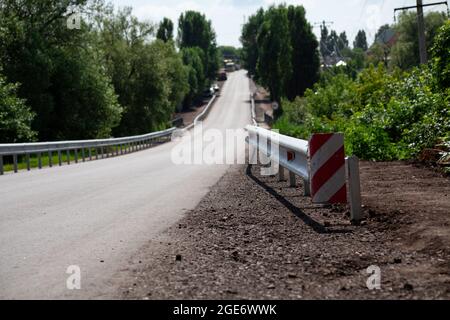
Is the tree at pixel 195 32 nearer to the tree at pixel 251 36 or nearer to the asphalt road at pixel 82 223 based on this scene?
the tree at pixel 251 36

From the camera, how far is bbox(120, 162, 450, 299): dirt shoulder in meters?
4.23

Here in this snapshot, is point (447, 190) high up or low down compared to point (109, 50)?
down

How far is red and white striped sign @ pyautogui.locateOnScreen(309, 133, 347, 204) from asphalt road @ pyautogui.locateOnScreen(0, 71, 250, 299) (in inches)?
73.4

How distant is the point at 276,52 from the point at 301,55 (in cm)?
479

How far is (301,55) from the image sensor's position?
3393 inches

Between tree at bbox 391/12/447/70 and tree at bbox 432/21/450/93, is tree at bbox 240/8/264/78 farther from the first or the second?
tree at bbox 432/21/450/93

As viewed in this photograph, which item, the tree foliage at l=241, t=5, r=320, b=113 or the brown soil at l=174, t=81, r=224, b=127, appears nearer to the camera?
the tree foliage at l=241, t=5, r=320, b=113

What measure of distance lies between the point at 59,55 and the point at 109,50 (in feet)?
55.5

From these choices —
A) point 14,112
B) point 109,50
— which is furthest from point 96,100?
point 109,50

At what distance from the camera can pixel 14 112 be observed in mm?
31344

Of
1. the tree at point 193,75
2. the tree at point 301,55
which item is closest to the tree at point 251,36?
the tree at point 193,75

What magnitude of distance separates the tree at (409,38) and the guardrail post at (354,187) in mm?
68177

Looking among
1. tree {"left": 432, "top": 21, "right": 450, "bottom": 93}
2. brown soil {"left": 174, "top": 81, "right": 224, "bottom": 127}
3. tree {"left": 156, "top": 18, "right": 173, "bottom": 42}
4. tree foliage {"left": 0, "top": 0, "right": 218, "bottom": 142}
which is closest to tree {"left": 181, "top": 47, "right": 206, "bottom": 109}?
brown soil {"left": 174, "top": 81, "right": 224, "bottom": 127}

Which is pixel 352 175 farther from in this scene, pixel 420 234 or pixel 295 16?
pixel 295 16
